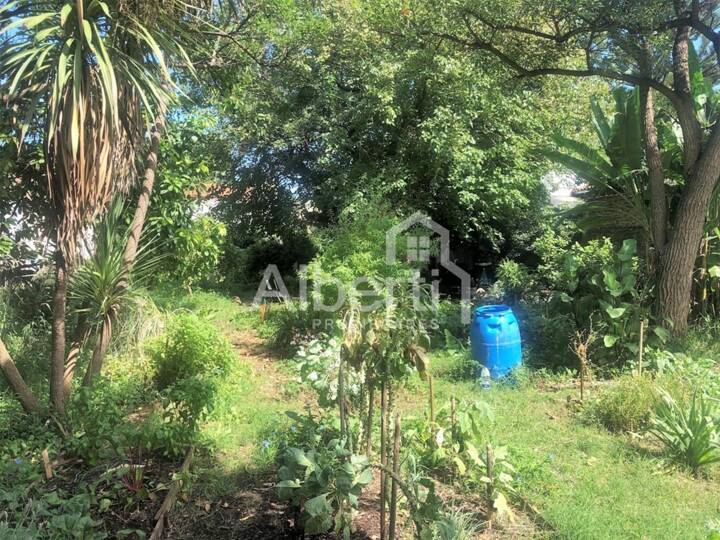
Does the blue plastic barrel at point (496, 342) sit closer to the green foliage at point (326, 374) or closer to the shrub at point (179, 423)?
the green foliage at point (326, 374)

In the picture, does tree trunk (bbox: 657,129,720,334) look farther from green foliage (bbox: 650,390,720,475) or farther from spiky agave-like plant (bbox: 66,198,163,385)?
spiky agave-like plant (bbox: 66,198,163,385)

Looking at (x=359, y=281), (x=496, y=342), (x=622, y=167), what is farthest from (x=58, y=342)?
(x=622, y=167)

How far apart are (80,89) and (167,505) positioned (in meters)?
2.56

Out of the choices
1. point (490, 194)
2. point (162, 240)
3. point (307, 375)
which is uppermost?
point (490, 194)

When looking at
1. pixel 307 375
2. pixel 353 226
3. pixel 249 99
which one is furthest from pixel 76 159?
pixel 249 99

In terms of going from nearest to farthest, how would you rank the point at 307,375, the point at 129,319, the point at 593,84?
the point at 307,375 → the point at 129,319 → the point at 593,84

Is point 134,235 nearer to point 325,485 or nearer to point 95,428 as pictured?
point 95,428

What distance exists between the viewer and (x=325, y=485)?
267 centimetres

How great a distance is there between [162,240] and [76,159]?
8.92ft

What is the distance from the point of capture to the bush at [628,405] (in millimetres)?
4477

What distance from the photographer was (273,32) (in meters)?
6.36

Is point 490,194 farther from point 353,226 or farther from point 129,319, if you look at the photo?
point 129,319

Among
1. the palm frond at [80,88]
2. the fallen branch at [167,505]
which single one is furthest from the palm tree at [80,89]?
the fallen branch at [167,505]

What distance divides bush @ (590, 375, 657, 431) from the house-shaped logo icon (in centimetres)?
320
